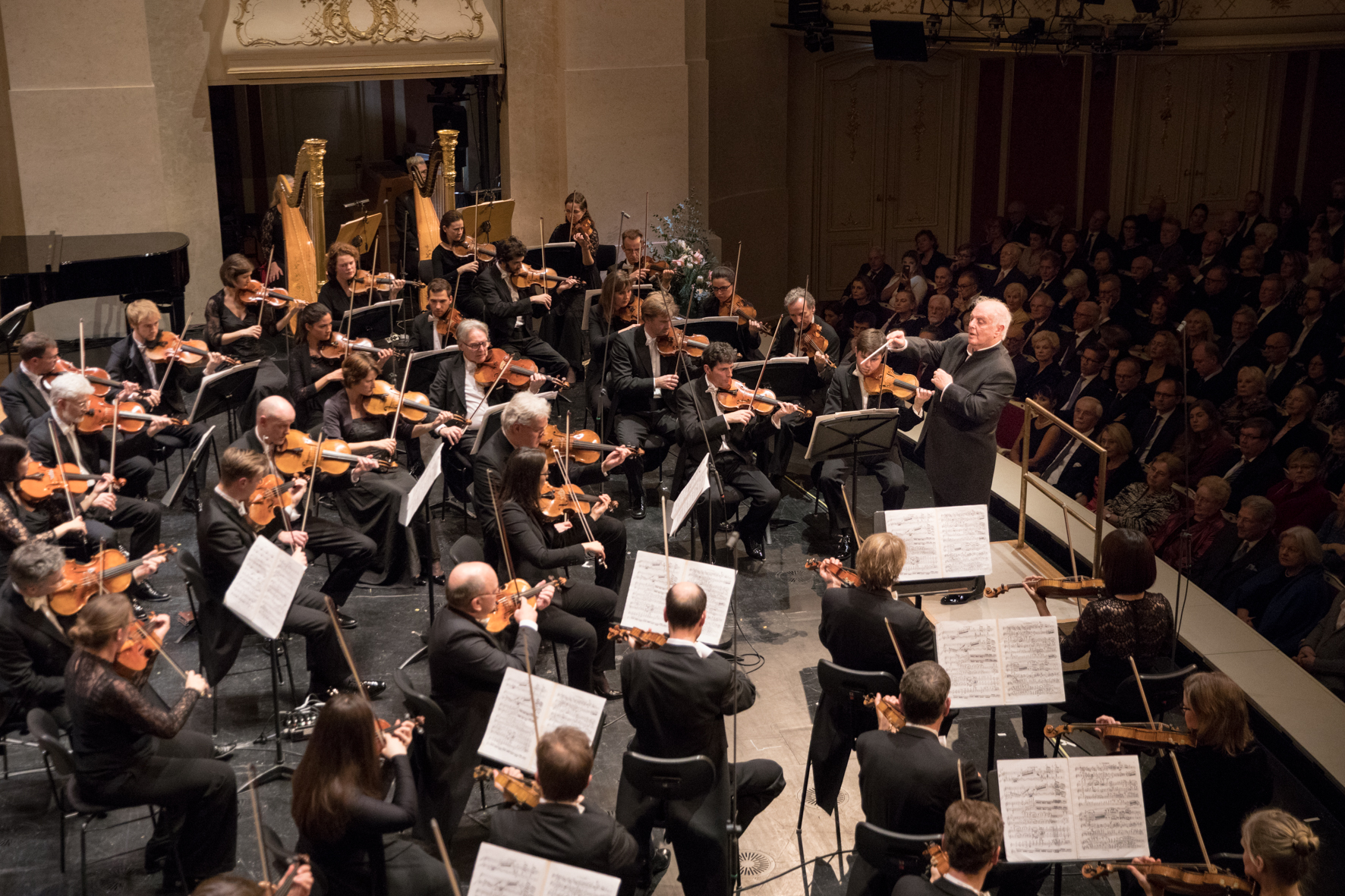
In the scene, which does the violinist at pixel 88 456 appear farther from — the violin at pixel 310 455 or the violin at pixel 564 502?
the violin at pixel 564 502

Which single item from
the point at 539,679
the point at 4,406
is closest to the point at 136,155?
the point at 4,406

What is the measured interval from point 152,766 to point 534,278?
5.37 metres

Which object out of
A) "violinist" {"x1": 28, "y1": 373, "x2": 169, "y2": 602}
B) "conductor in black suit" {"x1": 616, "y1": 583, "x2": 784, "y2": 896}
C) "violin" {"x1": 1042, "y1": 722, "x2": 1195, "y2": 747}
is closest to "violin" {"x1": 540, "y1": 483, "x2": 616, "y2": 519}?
"conductor in black suit" {"x1": 616, "y1": 583, "x2": 784, "y2": 896}

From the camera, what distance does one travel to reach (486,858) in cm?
341

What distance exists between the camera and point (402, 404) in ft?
22.7

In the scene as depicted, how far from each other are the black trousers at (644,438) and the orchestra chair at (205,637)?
2.39 m

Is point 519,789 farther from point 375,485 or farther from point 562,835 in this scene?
point 375,485

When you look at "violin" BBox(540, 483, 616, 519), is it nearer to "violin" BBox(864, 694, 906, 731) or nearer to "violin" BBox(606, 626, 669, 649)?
"violin" BBox(606, 626, 669, 649)

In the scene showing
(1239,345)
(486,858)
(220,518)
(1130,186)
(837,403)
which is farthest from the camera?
(1130,186)

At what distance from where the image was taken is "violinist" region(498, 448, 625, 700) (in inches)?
213

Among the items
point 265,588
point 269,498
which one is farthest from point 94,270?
point 265,588

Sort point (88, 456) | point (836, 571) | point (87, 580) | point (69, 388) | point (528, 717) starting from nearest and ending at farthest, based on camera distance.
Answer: point (528, 717)
point (87, 580)
point (836, 571)
point (69, 388)
point (88, 456)

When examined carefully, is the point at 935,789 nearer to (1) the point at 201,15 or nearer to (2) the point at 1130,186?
(1) the point at 201,15

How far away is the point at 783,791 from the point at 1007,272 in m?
7.09
